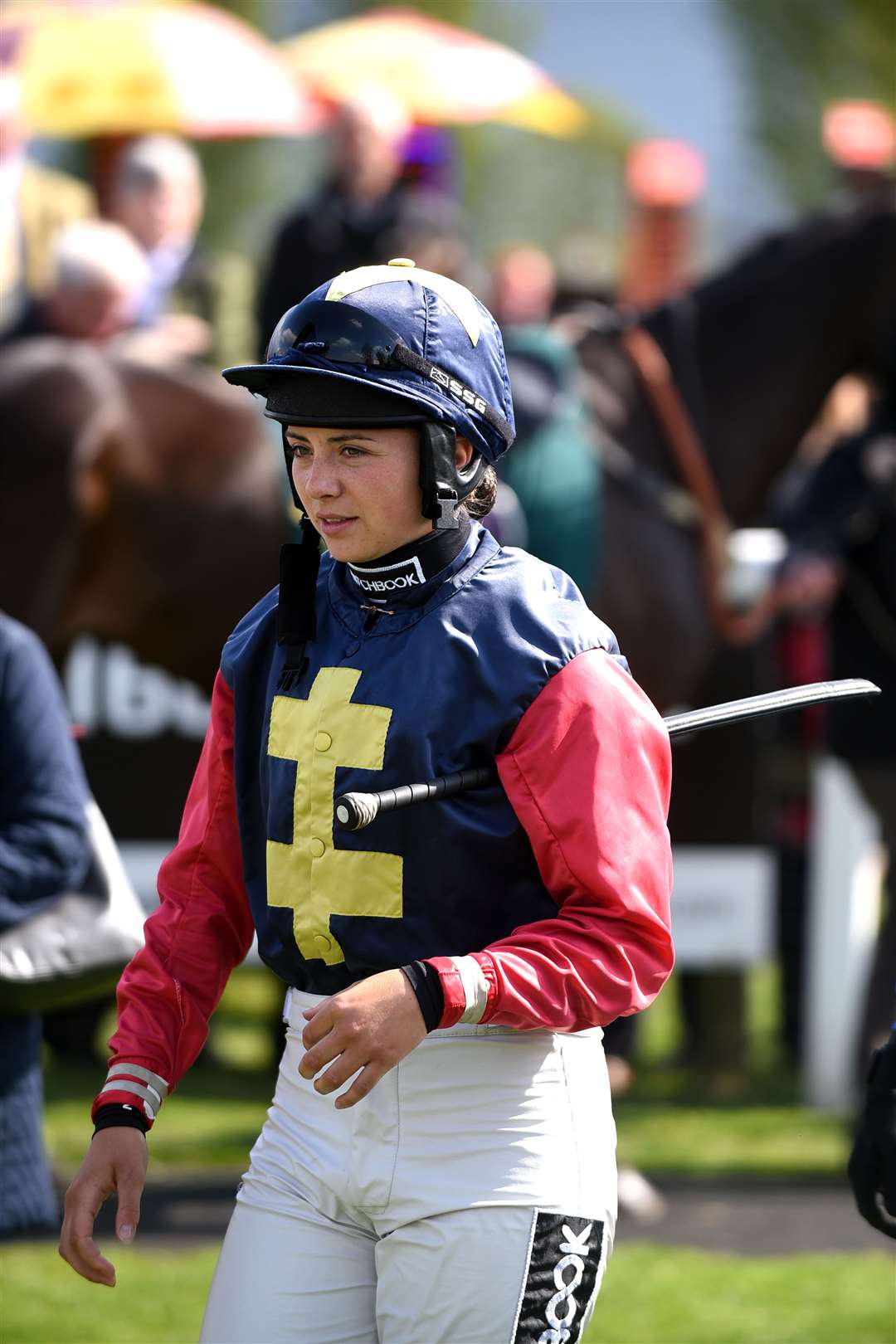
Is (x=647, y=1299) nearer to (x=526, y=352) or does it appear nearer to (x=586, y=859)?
(x=526, y=352)

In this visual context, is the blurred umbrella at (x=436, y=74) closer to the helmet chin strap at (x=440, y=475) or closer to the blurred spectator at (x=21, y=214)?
the blurred spectator at (x=21, y=214)

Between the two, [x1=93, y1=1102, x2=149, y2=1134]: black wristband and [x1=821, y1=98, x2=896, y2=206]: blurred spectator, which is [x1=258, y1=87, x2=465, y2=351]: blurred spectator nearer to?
[x1=821, y1=98, x2=896, y2=206]: blurred spectator

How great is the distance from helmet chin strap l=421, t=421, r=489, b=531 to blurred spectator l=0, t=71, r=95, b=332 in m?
4.72

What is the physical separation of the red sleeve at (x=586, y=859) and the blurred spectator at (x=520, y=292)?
5876mm

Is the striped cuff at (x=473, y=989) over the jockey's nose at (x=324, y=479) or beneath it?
beneath

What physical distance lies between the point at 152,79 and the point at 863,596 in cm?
441

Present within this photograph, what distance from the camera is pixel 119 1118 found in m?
2.38

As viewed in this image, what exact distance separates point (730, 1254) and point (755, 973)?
13.9 ft

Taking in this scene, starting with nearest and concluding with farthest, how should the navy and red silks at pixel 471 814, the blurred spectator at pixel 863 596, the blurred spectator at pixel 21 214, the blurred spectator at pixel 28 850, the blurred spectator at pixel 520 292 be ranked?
the navy and red silks at pixel 471 814, the blurred spectator at pixel 28 850, the blurred spectator at pixel 863 596, the blurred spectator at pixel 21 214, the blurred spectator at pixel 520 292

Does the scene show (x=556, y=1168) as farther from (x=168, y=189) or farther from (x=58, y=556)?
(x=168, y=189)

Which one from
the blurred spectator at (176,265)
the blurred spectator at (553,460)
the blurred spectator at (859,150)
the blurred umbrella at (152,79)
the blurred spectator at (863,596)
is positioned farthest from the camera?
the blurred spectator at (859,150)

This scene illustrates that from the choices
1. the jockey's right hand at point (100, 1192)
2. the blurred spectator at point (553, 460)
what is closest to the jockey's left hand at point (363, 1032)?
the jockey's right hand at point (100, 1192)

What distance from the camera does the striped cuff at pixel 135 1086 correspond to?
7.87 ft

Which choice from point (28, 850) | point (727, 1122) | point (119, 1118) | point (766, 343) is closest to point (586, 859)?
point (119, 1118)
